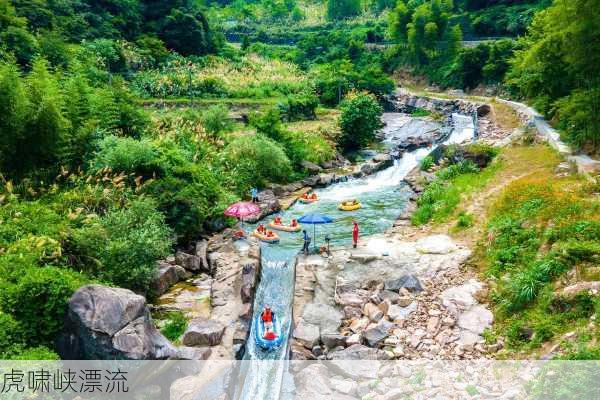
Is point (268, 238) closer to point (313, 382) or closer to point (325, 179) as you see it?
point (313, 382)

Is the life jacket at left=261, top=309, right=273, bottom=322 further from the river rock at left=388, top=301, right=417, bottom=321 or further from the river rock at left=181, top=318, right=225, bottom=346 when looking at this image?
the river rock at left=388, top=301, right=417, bottom=321

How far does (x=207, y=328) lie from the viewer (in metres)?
13.2

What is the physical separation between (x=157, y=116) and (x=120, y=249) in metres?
17.8

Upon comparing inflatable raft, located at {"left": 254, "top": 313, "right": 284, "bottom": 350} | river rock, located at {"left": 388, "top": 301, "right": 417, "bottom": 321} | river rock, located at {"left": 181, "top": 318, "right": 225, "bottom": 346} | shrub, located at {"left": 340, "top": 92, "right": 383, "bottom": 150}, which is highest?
shrub, located at {"left": 340, "top": 92, "right": 383, "bottom": 150}

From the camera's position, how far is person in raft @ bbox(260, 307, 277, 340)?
13.3m

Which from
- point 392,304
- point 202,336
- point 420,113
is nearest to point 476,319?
point 392,304

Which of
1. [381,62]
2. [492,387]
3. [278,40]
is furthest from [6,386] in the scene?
[278,40]

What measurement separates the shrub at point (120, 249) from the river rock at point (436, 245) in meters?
9.18

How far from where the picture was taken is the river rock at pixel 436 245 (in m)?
17.0

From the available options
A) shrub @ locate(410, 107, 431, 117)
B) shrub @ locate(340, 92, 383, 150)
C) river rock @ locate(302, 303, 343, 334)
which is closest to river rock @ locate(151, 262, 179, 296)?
river rock @ locate(302, 303, 343, 334)

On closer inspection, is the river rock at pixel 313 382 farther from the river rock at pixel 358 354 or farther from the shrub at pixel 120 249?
the shrub at pixel 120 249

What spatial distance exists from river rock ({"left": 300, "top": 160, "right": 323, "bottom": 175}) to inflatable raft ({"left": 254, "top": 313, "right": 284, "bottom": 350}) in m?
15.2

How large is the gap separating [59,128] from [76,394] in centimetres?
1058

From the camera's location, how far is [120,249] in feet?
47.4
